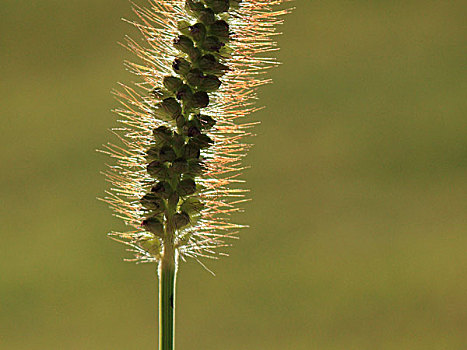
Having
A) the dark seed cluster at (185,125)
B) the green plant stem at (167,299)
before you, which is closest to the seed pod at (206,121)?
the dark seed cluster at (185,125)

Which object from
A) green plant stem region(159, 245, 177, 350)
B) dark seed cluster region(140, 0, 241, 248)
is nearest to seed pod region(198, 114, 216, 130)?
dark seed cluster region(140, 0, 241, 248)

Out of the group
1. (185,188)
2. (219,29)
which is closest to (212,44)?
(219,29)

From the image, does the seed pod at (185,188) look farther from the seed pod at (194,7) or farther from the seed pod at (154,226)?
the seed pod at (194,7)

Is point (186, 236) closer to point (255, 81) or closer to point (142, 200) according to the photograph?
point (142, 200)

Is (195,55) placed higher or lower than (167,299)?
higher

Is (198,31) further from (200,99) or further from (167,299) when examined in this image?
(167,299)

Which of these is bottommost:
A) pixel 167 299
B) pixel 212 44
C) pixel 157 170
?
pixel 167 299

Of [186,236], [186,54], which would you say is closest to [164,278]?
[186,236]
